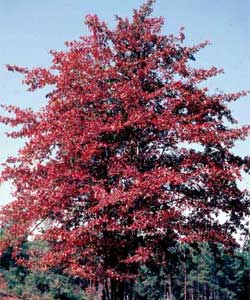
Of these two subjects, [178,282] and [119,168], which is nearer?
[119,168]

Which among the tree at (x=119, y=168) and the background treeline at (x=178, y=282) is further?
the background treeline at (x=178, y=282)

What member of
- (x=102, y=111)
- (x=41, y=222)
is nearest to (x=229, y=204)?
(x=102, y=111)

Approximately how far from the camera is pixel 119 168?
13312 mm

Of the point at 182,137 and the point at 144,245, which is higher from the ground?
the point at 182,137

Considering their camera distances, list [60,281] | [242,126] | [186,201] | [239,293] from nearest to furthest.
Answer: [186,201], [242,126], [60,281], [239,293]

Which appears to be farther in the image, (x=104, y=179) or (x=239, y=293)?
(x=239, y=293)

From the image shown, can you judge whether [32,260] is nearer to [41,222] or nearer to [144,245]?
[41,222]

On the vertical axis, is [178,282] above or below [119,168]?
above

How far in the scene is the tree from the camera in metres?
13.1

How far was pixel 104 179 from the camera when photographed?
44.7ft

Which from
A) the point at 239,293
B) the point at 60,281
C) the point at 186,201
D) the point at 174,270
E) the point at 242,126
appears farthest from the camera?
the point at 239,293

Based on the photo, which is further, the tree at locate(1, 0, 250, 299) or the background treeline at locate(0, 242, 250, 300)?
the background treeline at locate(0, 242, 250, 300)

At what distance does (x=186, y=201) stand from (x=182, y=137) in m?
2.15

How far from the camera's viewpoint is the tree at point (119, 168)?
13.1 meters
